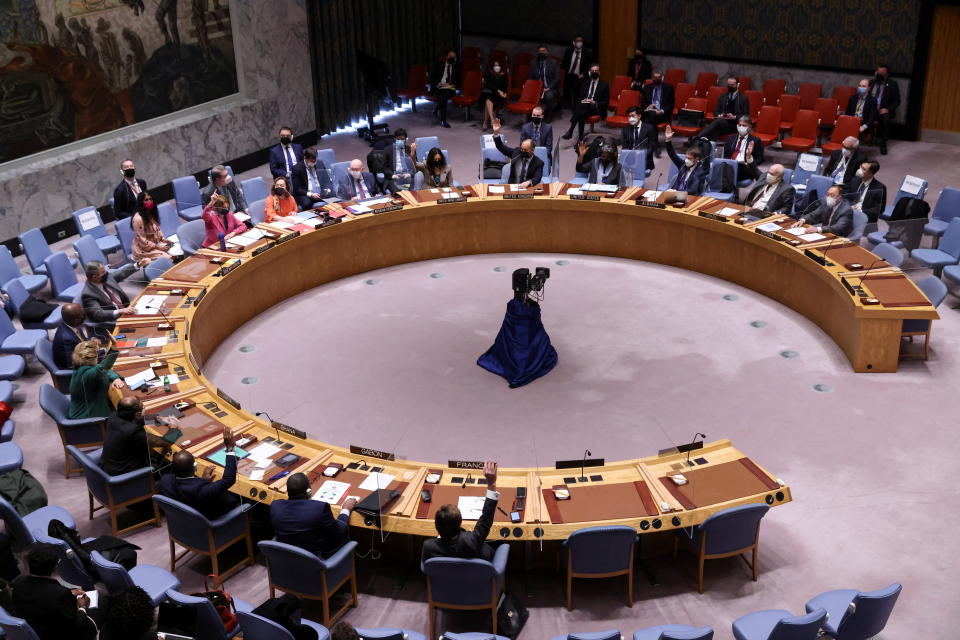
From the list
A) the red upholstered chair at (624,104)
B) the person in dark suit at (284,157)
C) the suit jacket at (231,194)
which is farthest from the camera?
the red upholstered chair at (624,104)

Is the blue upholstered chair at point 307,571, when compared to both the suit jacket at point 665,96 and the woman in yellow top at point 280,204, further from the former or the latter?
the suit jacket at point 665,96

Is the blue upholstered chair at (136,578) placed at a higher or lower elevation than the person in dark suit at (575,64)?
lower

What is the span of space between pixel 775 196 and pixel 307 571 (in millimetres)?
8103

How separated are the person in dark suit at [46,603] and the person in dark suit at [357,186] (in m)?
7.97

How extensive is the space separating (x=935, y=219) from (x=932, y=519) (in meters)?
5.56

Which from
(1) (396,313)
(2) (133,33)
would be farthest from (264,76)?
(1) (396,313)

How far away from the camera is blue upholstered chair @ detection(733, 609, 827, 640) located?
227 inches

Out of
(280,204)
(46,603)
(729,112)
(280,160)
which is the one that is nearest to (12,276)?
(280,204)

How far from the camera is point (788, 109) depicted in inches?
641

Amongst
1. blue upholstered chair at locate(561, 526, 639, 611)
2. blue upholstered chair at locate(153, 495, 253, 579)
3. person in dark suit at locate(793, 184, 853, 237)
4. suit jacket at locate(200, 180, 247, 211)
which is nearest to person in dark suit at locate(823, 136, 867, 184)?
person in dark suit at locate(793, 184, 853, 237)

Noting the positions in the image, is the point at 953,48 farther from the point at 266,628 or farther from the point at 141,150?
the point at 266,628

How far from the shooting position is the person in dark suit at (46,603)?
5941 mm

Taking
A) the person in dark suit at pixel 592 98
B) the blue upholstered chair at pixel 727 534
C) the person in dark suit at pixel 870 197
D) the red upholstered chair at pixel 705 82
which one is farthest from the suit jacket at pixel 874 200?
the blue upholstered chair at pixel 727 534

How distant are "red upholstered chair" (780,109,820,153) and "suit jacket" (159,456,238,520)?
1121 cm
